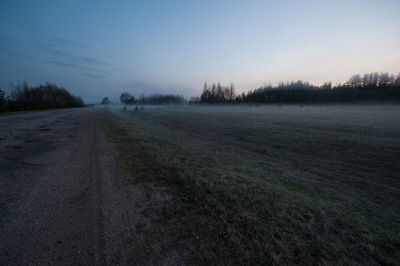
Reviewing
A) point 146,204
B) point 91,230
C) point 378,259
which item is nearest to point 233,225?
point 146,204

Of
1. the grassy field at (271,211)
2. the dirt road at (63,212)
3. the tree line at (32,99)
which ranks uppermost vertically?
the tree line at (32,99)

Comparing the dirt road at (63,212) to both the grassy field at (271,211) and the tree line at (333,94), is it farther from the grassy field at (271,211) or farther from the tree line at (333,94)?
the tree line at (333,94)

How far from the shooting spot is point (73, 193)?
3598mm

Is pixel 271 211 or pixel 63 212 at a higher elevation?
Answer: pixel 63 212

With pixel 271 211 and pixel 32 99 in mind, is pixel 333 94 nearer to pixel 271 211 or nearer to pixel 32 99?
pixel 271 211

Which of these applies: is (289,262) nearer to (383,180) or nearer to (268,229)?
(268,229)

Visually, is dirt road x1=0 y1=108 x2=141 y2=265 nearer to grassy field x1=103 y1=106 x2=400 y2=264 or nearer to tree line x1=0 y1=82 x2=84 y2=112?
grassy field x1=103 y1=106 x2=400 y2=264

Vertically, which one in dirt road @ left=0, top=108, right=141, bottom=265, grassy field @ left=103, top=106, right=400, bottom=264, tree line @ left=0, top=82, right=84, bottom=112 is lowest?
grassy field @ left=103, top=106, right=400, bottom=264

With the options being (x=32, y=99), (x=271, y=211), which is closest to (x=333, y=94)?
(x=271, y=211)

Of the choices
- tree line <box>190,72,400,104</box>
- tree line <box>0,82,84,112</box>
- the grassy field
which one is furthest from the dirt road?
tree line <box>190,72,400,104</box>

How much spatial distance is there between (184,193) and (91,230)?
1854 mm

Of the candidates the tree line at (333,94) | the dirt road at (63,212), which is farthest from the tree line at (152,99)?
the dirt road at (63,212)

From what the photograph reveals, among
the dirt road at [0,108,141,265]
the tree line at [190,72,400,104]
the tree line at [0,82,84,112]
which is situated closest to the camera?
→ the dirt road at [0,108,141,265]

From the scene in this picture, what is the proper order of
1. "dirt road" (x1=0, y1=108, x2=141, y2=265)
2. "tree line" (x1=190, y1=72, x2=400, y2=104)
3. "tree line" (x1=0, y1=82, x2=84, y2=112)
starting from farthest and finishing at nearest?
"tree line" (x1=190, y1=72, x2=400, y2=104)
"tree line" (x1=0, y1=82, x2=84, y2=112)
"dirt road" (x1=0, y1=108, x2=141, y2=265)
